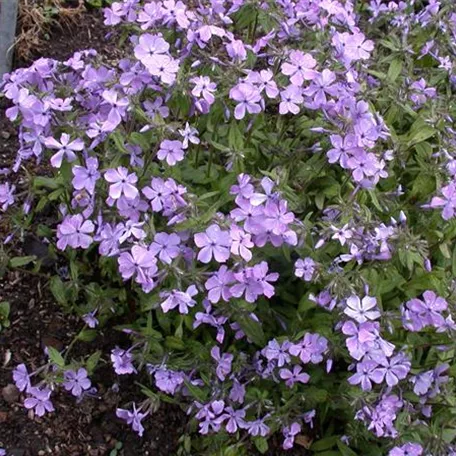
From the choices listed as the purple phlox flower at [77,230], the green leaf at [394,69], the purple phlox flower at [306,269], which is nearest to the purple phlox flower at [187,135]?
the purple phlox flower at [77,230]

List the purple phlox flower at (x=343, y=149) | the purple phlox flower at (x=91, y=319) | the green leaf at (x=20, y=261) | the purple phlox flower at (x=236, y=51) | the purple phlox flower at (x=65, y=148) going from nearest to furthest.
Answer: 1. the purple phlox flower at (x=65, y=148)
2. the purple phlox flower at (x=343, y=149)
3. the purple phlox flower at (x=236, y=51)
4. the purple phlox flower at (x=91, y=319)
5. the green leaf at (x=20, y=261)

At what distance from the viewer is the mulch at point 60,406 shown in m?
3.10

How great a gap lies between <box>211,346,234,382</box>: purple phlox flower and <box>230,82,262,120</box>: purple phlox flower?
2.54 feet

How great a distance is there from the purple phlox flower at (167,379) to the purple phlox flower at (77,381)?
262mm

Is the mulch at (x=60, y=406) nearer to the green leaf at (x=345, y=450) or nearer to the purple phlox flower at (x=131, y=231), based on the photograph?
the green leaf at (x=345, y=450)

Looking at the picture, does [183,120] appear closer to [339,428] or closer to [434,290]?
[434,290]

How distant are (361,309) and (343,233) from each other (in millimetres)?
243

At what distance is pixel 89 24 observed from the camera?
4.31 metres

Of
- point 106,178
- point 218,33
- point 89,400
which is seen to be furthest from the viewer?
point 89,400

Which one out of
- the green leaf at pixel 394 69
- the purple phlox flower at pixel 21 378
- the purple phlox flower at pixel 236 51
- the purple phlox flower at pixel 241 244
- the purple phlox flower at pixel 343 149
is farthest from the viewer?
the green leaf at pixel 394 69

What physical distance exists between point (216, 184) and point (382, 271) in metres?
0.63

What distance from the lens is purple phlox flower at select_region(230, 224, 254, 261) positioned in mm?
2447

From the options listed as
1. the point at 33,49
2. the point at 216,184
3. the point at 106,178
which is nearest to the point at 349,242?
the point at 216,184

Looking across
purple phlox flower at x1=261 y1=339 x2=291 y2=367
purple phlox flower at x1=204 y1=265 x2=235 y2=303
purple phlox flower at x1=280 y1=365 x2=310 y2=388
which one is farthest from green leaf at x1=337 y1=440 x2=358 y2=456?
purple phlox flower at x1=204 y1=265 x2=235 y2=303
